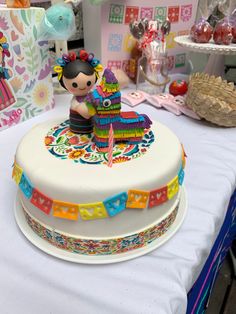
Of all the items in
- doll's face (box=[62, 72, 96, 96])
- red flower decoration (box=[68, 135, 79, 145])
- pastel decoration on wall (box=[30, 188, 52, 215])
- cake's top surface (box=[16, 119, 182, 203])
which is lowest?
pastel decoration on wall (box=[30, 188, 52, 215])

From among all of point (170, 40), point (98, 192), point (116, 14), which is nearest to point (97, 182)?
point (98, 192)

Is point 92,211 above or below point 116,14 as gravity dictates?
below

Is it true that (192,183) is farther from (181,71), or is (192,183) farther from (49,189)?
(181,71)

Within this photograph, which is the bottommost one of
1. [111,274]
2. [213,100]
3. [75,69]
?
[111,274]

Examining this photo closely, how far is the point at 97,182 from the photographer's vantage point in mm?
371

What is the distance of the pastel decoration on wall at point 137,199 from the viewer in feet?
1.23

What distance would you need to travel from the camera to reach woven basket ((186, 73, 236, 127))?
0.69 m

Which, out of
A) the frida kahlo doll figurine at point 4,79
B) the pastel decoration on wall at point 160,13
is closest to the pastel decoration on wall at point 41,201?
the frida kahlo doll figurine at point 4,79

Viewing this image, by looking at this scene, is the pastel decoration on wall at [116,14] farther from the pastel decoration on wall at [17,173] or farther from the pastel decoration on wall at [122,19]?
the pastel decoration on wall at [17,173]

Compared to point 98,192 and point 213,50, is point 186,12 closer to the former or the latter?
point 213,50

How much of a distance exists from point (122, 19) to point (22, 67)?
38cm

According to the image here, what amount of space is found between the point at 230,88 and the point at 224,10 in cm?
38

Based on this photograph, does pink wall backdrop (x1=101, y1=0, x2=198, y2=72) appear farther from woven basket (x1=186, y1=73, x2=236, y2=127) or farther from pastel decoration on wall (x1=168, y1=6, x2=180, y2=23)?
woven basket (x1=186, y1=73, x2=236, y2=127)

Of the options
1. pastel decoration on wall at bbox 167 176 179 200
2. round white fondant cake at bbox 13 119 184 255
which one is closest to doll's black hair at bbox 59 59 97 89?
round white fondant cake at bbox 13 119 184 255
